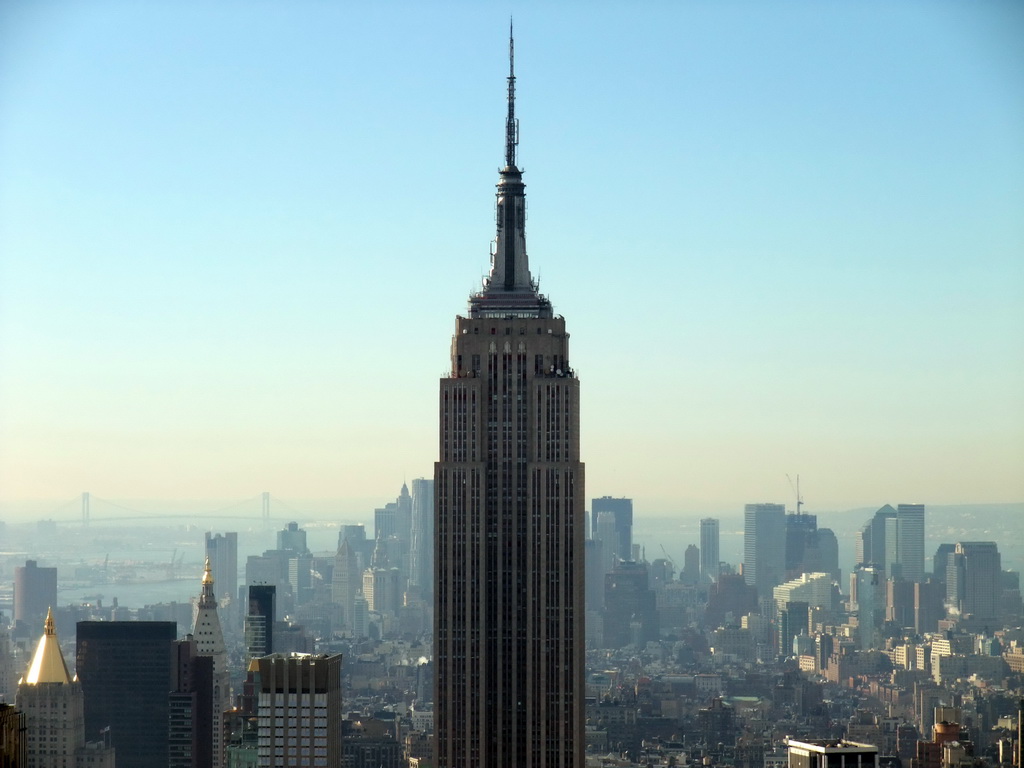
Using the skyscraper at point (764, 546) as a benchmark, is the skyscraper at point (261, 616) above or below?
below

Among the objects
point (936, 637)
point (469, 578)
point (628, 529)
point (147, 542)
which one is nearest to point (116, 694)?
point (147, 542)

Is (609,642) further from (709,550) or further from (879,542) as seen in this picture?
(879,542)

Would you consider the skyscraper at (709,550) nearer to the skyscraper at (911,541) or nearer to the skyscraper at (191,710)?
the skyscraper at (911,541)

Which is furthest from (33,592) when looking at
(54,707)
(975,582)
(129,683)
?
(975,582)

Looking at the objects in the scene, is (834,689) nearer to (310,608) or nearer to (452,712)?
(310,608)

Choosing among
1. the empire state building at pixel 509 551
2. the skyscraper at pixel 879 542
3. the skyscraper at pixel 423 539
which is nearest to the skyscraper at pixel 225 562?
the skyscraper at pixel 423 539

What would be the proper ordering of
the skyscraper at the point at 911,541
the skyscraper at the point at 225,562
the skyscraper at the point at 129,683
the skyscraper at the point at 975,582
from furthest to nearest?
the skyscraper at the point at 225,562 → the skyscraper at the point at 129,683 → the skyscraper at the point at 911,541 → the skyscraper at the point at 975,582

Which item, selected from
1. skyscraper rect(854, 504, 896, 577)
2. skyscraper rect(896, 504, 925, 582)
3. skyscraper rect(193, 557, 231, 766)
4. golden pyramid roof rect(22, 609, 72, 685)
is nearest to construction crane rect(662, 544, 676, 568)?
skyscraper rect(854, 504, 896, 577)
